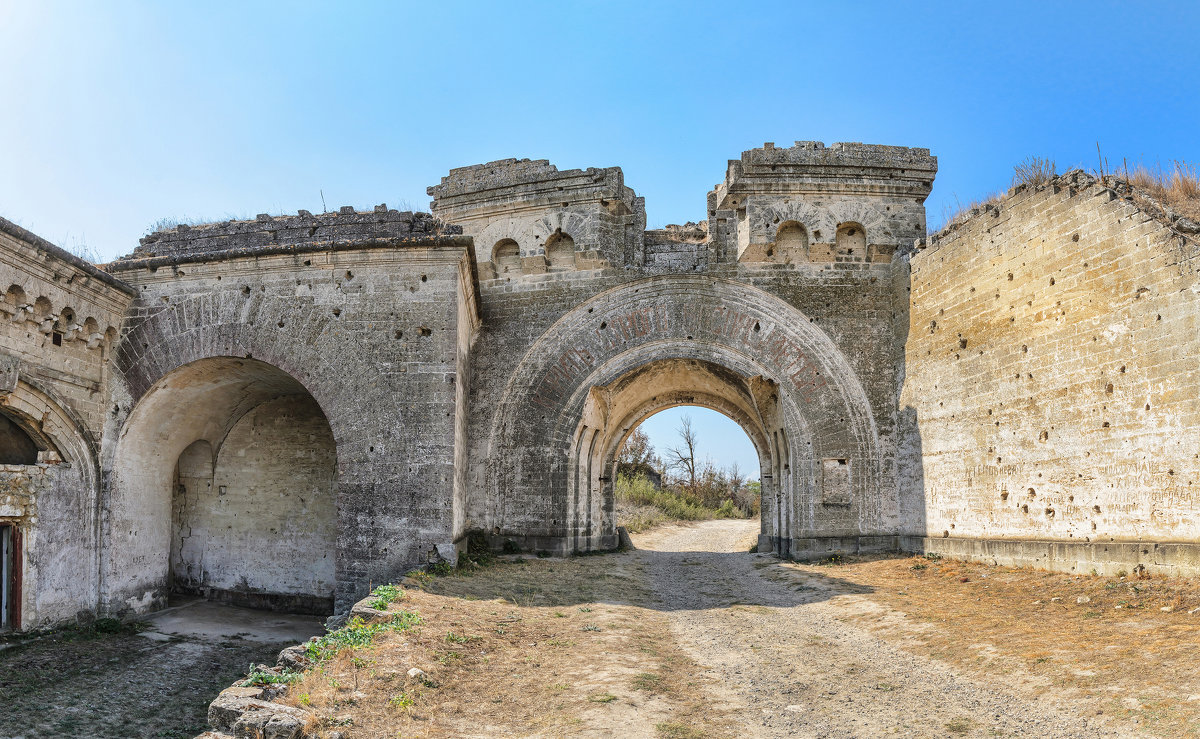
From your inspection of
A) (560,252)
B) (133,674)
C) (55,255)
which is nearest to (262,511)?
(133,674)

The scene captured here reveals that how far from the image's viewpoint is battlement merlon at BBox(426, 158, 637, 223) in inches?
527

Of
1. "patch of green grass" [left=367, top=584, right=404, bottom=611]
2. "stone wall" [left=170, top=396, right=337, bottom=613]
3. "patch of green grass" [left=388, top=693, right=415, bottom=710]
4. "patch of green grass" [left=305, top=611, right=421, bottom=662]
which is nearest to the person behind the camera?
"patch of green grass" [left=388, top=693, right=415, bottom=710]

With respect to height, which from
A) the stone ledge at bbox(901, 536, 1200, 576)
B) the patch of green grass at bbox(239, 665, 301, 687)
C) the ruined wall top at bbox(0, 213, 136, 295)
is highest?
the ruined wall top at bbox(0, 213, 136, 295)

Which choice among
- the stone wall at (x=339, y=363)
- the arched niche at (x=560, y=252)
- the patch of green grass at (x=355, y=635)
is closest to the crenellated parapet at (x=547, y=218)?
the arched niche at (x=560, y=252)

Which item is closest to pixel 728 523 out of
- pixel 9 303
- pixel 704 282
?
pixel 704 282

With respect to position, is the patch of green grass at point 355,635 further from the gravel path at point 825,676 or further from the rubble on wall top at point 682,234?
the rubble on wall top at point 682,234

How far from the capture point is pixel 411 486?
422 inches

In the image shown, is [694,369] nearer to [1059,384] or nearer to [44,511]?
[1059,384]

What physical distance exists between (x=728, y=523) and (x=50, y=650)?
20.9 m

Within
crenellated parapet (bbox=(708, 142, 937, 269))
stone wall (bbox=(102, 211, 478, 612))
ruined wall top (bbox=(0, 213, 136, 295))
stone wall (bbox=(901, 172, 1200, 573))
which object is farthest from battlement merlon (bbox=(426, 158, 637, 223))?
ruined wall top (bbox=(0, 213, 136, 295))

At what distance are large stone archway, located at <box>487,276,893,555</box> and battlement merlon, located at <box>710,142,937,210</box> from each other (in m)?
1.80

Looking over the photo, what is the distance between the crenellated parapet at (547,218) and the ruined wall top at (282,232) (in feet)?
6.32

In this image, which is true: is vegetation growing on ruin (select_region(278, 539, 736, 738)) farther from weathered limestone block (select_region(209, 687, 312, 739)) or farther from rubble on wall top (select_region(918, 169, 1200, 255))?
rubble on wall top (select_region(918, 169, 1200, 255))

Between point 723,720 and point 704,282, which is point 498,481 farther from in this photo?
point 723,720
